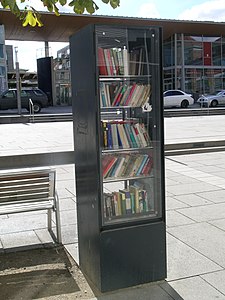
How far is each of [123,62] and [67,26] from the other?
32.5m

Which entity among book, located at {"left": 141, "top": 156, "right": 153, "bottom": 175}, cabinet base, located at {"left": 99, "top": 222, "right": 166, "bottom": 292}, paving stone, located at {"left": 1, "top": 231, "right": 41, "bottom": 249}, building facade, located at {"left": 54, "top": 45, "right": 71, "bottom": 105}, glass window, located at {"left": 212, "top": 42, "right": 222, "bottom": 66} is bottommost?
paving stone, located at {"left": 1, "top": 231, "right": 41, "bottom": 249}

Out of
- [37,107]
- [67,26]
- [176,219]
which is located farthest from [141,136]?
[67,26]

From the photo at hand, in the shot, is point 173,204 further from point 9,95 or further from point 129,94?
point 9,95

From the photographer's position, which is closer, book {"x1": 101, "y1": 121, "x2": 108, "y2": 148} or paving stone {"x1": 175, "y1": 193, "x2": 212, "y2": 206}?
book {"x1": 101, "y1": 121, "x2": 108, "y2": 148}

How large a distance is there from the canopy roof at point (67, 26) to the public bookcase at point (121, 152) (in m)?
26.8

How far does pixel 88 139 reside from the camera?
349 cm

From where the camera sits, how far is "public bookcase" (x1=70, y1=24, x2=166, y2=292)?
11.0ft

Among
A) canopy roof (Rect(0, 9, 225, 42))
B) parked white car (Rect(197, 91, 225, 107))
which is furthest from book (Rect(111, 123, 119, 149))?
parked white car (Rect(197, 91, 225, 107))

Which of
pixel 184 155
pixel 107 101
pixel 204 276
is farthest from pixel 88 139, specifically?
pixel 184 155

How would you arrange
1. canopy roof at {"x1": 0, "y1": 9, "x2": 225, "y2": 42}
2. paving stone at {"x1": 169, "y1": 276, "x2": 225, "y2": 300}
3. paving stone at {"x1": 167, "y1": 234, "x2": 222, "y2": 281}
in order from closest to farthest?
paving stone at {"x1": 169, "y1": 276, "x2": 225, "y2": 300}, paving stone at {"x1": 167, "y1": 234, "x2": 222, "y2": 281}, canopy roof at {"x1": 0, "y1": 9, "x2": 225, "y2": 42}

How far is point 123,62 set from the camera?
3.53 metres

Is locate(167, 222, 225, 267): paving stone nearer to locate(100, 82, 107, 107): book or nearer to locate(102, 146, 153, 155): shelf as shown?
locate(102, 146, 153, 155): shelf

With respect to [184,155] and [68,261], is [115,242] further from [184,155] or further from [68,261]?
[184,155]

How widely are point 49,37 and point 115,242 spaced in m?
38.0
